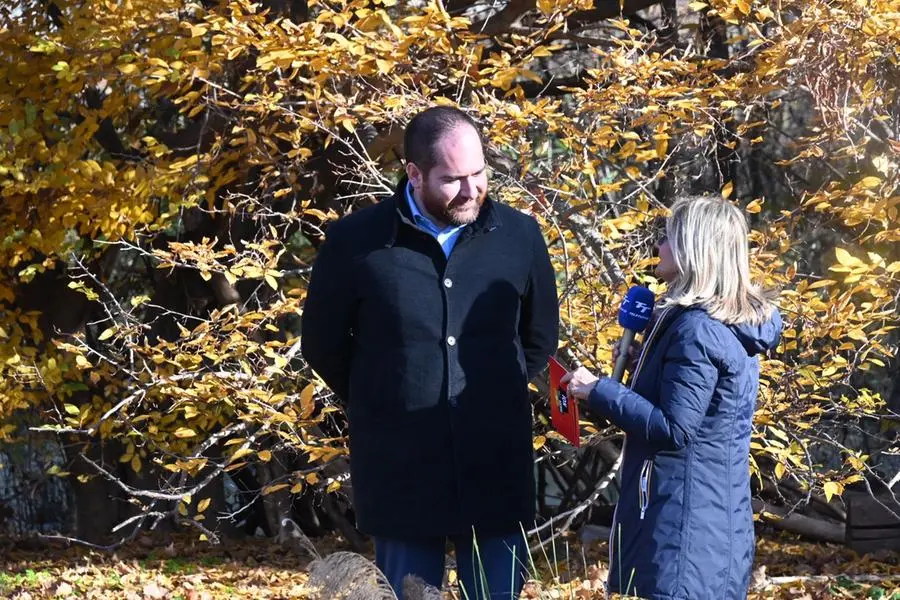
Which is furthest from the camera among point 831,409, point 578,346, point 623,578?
point 831,409

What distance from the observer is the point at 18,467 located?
418 inches

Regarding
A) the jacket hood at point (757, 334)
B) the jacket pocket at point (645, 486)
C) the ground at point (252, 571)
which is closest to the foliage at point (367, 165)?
the ground at point (252, 571)

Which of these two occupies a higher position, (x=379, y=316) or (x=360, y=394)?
(x=379, y=316)

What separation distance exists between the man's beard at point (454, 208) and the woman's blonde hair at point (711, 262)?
498mm

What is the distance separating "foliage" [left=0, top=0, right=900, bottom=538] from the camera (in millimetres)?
5191

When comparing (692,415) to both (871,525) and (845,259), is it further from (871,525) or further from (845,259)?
(871,525)

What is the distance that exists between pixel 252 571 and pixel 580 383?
4.75 meters

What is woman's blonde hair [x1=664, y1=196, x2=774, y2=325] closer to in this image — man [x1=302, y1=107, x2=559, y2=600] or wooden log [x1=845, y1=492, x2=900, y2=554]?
man [x1=302, y1=107, x2=559, y2=600]

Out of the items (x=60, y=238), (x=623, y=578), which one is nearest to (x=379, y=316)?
(x=623, y=578)

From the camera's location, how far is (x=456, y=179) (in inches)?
122

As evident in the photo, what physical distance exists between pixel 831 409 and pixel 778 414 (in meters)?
0.32

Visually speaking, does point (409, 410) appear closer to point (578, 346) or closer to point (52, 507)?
point (578, 346)

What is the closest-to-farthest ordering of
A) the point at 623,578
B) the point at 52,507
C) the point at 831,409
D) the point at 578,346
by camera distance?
the point at 623,578, the point at 578,346, the point at 831,409, the point at 52,507

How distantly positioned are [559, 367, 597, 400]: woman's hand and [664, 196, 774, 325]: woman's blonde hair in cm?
28
